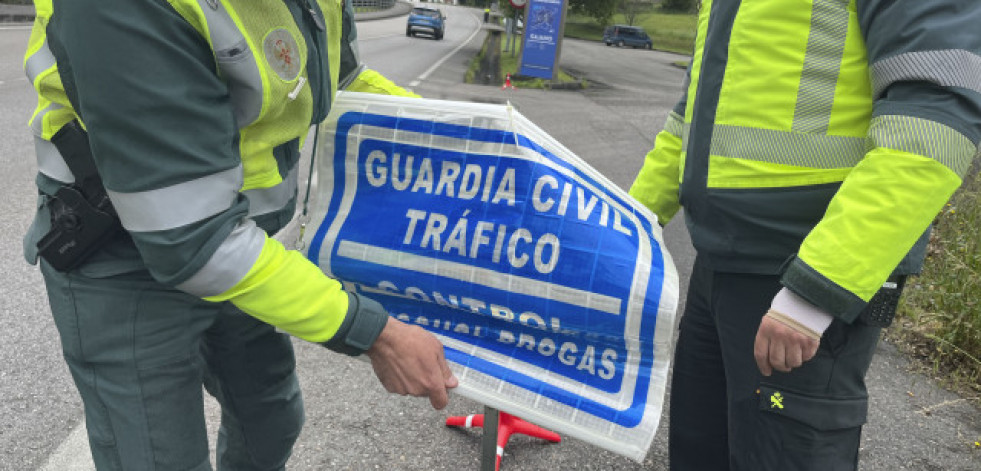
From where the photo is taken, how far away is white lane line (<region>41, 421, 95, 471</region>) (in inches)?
98.7

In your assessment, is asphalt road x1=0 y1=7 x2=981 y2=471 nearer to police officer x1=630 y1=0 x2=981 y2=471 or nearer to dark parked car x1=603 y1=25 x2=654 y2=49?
police officer x1=630 y1=0 x2=981 y2=471

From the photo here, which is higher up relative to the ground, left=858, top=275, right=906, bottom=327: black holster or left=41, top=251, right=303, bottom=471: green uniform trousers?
left=858, top=275, right=906, bottom=327: black holster

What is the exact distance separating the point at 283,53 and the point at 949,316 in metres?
3.81

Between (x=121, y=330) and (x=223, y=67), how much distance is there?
570mm

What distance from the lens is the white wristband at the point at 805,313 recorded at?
1.43 m

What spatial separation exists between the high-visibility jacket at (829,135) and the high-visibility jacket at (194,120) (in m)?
0.88

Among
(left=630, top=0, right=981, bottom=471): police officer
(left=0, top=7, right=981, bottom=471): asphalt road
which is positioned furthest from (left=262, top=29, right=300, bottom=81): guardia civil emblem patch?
(left=0, top=7, right=981, bottom=471): asphalt road

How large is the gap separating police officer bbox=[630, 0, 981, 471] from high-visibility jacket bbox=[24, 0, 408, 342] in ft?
2.88

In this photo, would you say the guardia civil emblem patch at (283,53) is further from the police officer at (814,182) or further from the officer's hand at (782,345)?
the officer's hand at (782,345)

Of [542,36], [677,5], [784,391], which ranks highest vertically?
[784,391]

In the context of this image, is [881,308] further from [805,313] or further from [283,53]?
[283,53]

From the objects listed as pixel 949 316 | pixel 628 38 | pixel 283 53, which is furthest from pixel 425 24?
pixel 283 53

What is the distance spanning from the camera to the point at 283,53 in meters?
1.35

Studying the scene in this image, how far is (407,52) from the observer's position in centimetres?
2441
